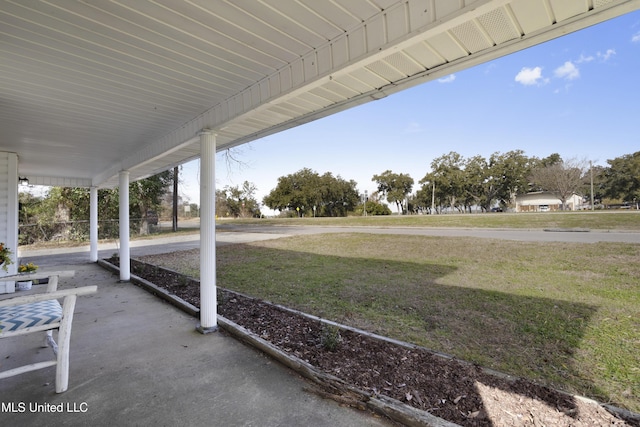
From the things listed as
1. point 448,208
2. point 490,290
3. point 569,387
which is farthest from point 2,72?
point 448,208

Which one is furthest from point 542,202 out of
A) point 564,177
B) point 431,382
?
point 431,382

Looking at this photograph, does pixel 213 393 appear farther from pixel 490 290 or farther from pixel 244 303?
pixel 490 290

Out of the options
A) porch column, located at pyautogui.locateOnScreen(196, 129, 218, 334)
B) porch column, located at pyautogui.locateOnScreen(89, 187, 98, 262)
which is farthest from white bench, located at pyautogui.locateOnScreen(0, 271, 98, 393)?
porch column, located at pyautogui.locateOnScreen(89, 187, 98, 262)

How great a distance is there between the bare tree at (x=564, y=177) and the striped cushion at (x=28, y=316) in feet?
125

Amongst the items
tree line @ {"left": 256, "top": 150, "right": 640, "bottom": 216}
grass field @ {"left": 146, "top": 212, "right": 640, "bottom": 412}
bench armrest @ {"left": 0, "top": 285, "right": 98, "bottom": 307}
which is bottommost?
grass field @ {"left": 146, "top": 212, "right": 640, "bottom": 412}

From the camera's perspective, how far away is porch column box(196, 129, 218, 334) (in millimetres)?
3326

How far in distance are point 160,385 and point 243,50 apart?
267 cm

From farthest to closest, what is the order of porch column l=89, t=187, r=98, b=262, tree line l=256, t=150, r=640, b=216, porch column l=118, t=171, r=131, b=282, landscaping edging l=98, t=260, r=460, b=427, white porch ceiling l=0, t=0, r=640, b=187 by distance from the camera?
1. tree line l=256, t=150, r=640, b=216
2. porch column l=89, t=187, r=98, b=262
3. porch column l=118, t=171, r=131, b=282
4. landscaping edging l=98, t=260, r=460, b=427
5. white porch ceiling l=0, t=0, r=640, b=187

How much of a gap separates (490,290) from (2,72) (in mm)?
6513

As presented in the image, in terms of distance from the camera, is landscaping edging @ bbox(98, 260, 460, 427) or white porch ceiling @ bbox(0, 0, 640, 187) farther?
landscaping edging @ bbox(98, 260, 460, 427)

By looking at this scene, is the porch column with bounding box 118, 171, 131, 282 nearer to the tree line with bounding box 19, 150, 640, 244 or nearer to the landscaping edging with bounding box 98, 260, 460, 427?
the landscaping edging with bounding box 98, 260, 460, 427

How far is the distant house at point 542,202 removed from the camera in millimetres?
34938

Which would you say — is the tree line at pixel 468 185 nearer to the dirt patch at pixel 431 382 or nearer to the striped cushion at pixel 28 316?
the dirt patch at pixel 431 382
